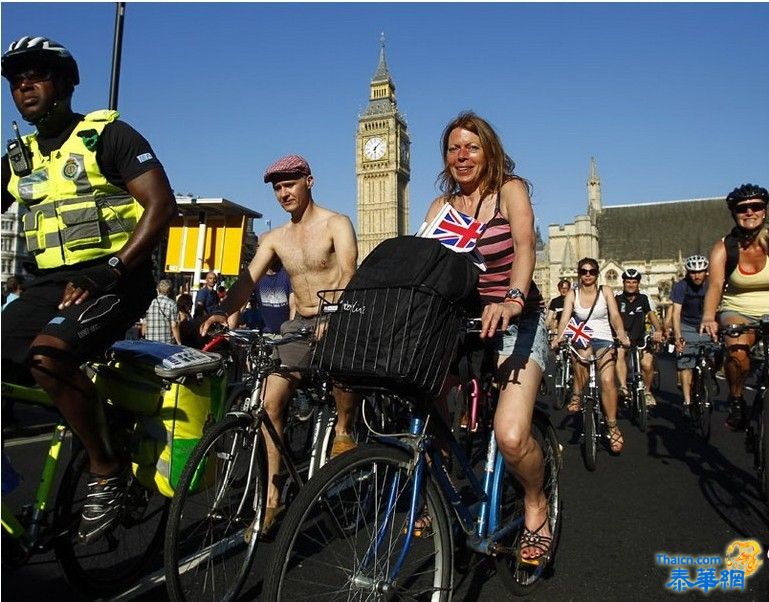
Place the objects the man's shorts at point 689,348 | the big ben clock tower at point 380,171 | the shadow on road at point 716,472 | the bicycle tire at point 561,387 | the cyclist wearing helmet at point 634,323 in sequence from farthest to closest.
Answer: the big ben clock tower at point 380,171 < the bicycle tire at point 561,387 < the cyclist wearing helmet at point 634,323 < the man's shorts at point 689,348 < the shadow on road at point 716,472

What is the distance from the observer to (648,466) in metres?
6.18

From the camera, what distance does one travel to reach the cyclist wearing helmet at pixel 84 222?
8.68 ft

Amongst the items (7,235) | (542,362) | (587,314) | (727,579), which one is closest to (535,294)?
(542,362)

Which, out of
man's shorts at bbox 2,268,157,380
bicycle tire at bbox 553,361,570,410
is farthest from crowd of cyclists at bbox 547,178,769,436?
man's shorts at bbox 2,268,157,380

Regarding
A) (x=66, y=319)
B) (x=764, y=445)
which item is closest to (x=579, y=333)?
(x=764, y=445)

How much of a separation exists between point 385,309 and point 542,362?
1093 millimetres

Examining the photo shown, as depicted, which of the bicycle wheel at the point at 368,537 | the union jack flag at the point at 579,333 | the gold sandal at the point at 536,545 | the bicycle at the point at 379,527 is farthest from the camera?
the union jack flag at the point at 579,333

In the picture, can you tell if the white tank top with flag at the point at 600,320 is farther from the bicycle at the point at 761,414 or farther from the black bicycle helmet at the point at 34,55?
the black bicycle helmet at the point at 34,55

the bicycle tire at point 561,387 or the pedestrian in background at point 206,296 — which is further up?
the pedestrian in background at point 206,296

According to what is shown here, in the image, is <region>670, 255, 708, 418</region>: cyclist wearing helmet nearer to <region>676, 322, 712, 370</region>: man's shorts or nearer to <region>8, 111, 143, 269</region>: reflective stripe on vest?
<region>676, 322, 712, 370</region>: man's shorts

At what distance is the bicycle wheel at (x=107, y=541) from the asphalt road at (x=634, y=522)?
15 cm

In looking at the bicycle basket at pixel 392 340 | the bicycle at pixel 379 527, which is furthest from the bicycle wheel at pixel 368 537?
the bicycle basket at pixel 392 340

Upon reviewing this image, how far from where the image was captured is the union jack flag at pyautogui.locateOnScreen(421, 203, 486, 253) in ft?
9.07

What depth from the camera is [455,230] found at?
9.20ft
